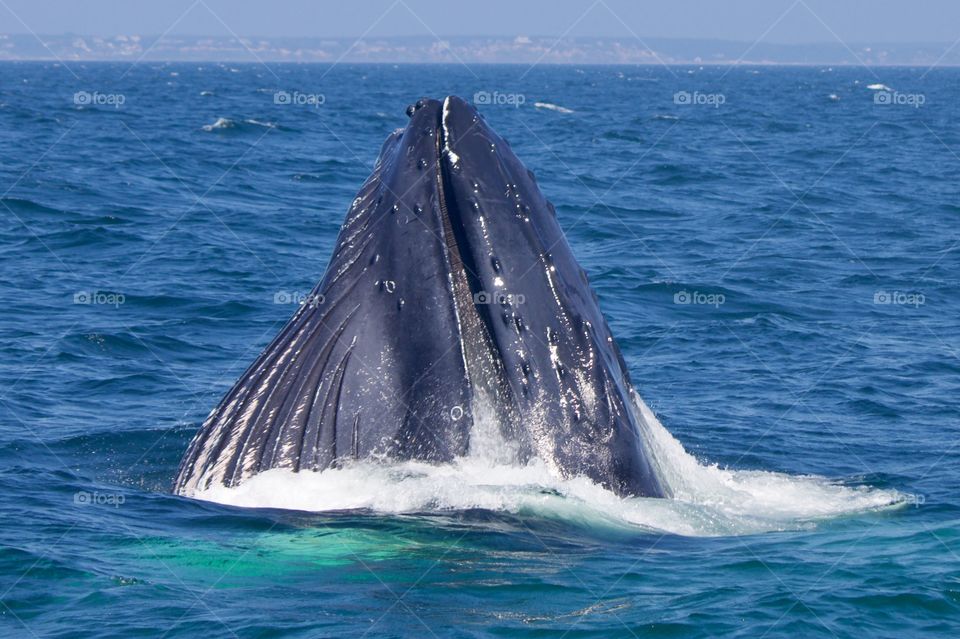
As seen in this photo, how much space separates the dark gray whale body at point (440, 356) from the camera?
27.8 feet

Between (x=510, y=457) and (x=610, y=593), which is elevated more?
(x=510, y=457)

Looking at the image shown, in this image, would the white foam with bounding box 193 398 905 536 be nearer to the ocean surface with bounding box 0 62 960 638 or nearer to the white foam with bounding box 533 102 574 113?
the ocean surface with bounding box 0 62 960 638

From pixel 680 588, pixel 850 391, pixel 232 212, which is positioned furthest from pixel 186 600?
pixel 232 212

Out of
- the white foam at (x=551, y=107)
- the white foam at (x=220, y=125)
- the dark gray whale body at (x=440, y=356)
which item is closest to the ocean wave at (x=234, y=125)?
the white foam at (x=220, y=125)

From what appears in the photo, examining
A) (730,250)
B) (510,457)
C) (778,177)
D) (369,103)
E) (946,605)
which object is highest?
(369,103)

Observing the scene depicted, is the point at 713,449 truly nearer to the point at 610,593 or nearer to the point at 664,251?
the point at 610,593

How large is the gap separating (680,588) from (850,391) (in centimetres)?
869

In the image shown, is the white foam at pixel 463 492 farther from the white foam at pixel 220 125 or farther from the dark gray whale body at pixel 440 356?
the white foam at pixel 220 125

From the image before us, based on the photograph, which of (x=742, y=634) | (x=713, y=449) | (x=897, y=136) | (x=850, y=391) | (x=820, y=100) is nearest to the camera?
(x=742, y=634)

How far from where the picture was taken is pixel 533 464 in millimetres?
8516

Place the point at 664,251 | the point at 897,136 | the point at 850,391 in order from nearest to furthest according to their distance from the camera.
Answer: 1. the point at 850,391
2. the point at 664,251
3. the point at 897,136

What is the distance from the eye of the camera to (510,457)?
845 cm

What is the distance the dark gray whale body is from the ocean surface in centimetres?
23

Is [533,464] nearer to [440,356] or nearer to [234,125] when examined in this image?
[440,356]
